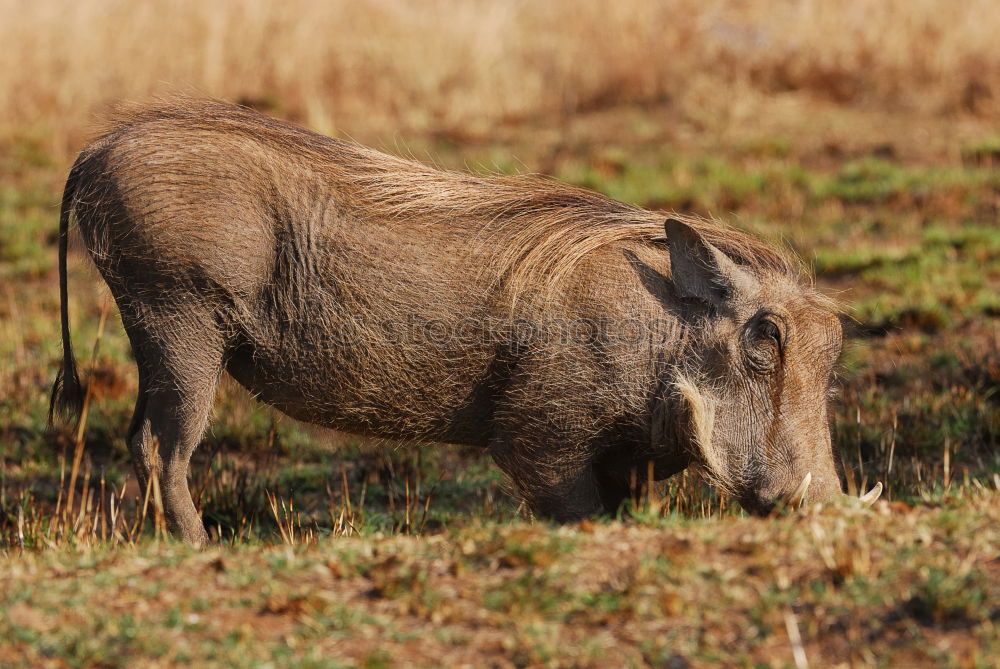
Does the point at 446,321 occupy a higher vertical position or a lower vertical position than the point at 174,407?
higher

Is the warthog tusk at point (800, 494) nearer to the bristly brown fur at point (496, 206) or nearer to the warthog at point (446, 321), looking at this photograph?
the warthog at point (446, 321)

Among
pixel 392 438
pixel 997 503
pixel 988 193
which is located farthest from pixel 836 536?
pixel 988 193

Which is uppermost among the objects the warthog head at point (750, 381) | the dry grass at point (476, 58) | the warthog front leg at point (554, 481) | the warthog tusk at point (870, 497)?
the dry grass at point (476, 58)

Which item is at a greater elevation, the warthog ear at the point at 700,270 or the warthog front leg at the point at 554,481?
the warthog ear at the point at 700,270

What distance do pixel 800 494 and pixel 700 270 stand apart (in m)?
0.74

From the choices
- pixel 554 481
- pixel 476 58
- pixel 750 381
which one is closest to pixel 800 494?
pixel 750 381

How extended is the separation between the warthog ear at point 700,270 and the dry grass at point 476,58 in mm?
7386

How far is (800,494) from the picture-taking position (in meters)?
3.75

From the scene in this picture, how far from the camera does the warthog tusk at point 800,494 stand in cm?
374

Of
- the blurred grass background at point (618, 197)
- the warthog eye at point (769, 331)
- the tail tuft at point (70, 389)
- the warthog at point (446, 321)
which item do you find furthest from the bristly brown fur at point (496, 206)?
the tail tuft at point (70, 389)

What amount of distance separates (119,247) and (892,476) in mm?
2874

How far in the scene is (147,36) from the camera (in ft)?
38.4

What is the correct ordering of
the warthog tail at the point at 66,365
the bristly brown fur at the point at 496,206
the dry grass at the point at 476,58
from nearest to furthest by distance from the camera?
the bristly brown fur at the point at 496,206
the warthog tail at the point at 66,365
the dry grass at the point at 476,58

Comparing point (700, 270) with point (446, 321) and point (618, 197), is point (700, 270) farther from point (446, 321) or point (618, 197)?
point (618, 197)
